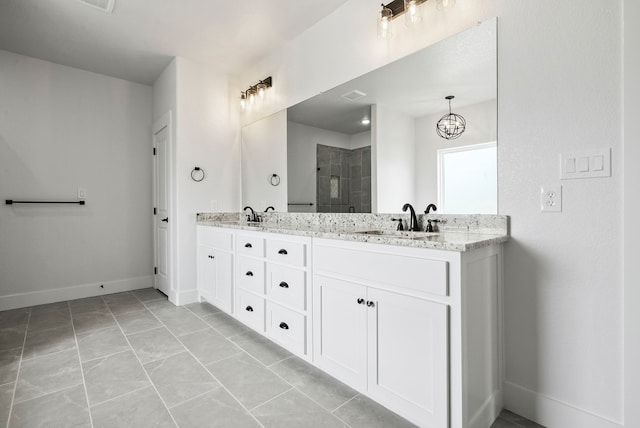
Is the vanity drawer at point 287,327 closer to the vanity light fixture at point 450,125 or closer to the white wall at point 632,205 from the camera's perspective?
the vanity light fixture at point 450,125

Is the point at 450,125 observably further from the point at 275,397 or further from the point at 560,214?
the point at 275,397

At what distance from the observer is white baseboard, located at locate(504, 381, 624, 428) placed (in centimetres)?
139

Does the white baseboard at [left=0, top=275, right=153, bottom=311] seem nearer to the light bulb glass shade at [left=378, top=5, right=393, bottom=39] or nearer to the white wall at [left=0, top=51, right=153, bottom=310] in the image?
the white wall at [left=0, top=51, right=153, bottom=310]

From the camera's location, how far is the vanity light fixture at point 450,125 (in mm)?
1812

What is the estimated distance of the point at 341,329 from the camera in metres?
1.75

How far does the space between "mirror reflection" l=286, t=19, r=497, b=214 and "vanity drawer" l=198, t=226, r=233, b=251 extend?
715 millimetres

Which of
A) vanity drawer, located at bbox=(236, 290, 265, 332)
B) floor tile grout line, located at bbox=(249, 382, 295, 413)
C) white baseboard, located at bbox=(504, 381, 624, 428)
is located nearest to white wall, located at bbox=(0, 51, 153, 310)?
vanity drawer, located at bbox=(236, 290, 265, 332)

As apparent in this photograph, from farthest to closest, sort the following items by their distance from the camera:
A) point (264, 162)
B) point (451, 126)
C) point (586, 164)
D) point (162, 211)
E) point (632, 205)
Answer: point (162, 211) < point (264, 162) < point (451, 126) < point (586, 164) < point (632, 205)

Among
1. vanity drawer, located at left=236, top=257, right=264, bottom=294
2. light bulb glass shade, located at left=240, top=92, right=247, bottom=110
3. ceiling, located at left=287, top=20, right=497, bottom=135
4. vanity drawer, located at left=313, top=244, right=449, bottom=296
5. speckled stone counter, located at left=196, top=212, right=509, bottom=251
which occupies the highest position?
light bulb glass shade, located at left=240, top=92, right=247, bottom=110

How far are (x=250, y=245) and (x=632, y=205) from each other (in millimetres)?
2180

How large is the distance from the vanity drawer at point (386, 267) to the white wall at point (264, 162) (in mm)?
1392

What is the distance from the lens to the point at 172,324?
111 inches

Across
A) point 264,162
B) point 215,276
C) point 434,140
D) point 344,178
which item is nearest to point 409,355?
point 434,140

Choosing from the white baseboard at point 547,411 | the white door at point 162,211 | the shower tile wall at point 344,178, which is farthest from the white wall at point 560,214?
the white door at point 162,211
